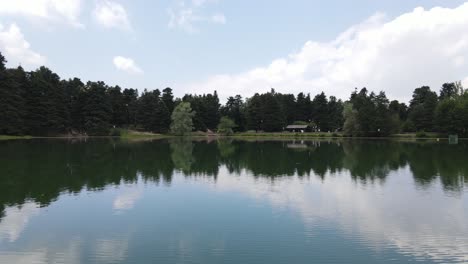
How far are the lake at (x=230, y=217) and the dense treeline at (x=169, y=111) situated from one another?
2485 inches

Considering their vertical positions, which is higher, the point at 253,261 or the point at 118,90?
the point at 118,90

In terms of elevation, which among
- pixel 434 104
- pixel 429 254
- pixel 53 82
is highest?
pixel 53 82

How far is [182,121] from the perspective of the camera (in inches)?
4035

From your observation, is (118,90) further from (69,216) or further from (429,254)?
(429,254)

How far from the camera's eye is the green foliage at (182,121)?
4033 inches

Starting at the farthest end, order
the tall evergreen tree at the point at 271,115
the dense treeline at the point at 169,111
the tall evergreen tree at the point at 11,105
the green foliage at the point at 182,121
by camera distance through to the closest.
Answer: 1. the tall evergreen tree at the point at 271,115
2. the green foliage at the point at 182,121
3. the dense treeline at the point at 169,111
4. the tall evergreen tree at the point at 11,105

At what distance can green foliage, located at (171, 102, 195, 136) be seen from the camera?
336 feet

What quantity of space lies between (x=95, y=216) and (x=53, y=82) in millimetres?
89467

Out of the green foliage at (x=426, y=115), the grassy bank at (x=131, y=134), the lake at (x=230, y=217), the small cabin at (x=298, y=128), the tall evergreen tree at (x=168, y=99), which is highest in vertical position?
the tall evergreen tree at (x=168, y=99)

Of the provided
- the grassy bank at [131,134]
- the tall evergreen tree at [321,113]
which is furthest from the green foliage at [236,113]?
the grassy bank at [131,134]

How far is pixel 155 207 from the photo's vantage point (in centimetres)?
1620

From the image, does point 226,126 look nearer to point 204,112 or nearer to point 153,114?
point 204,112

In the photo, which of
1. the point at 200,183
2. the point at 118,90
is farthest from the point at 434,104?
the point at 200,183

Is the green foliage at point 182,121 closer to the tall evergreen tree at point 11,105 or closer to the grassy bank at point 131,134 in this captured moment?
the grassy bank at point 131,134
